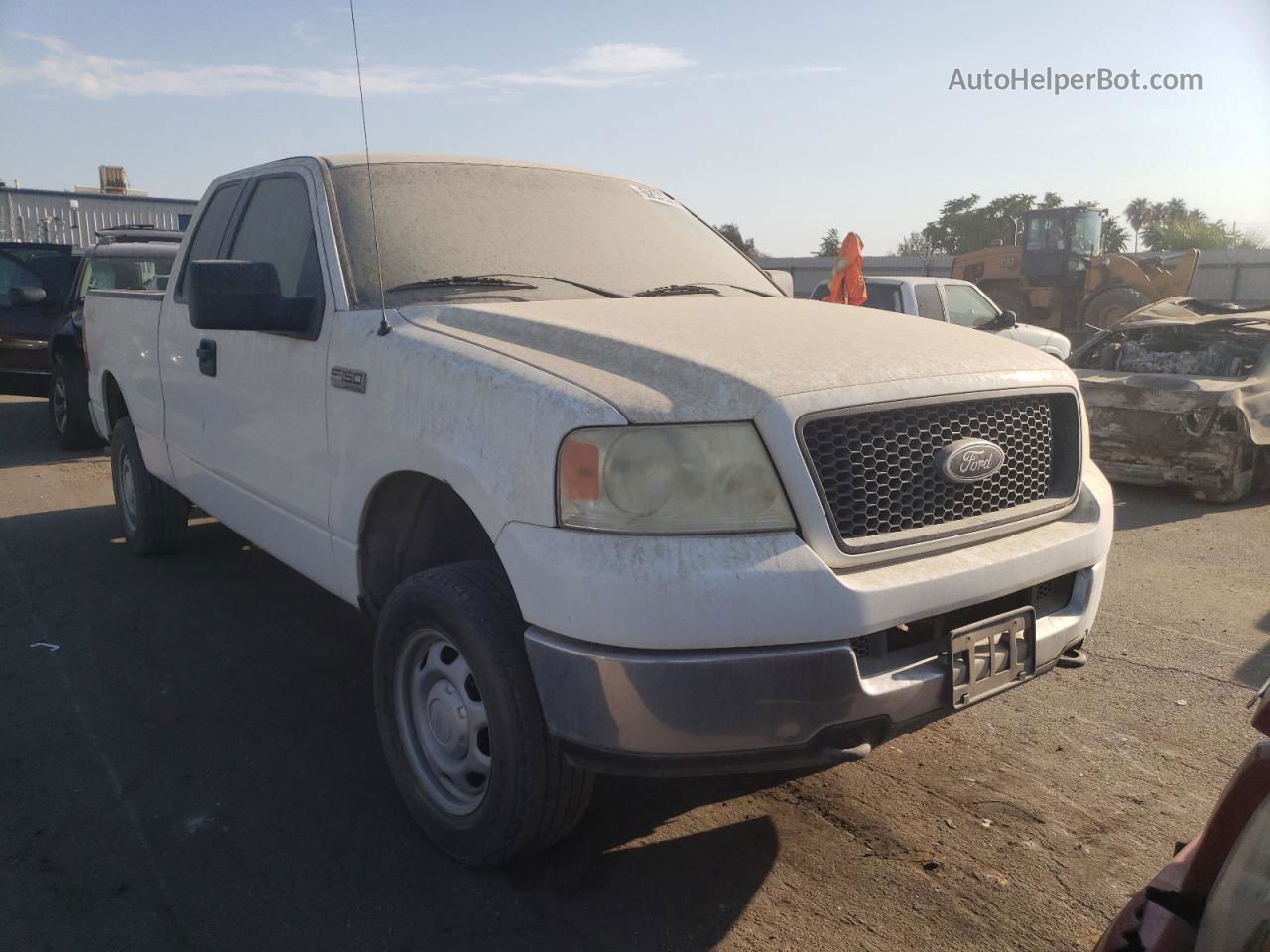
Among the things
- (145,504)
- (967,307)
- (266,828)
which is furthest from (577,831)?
(967,307)

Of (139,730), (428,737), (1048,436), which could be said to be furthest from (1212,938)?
(139,730)

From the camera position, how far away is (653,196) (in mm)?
4410

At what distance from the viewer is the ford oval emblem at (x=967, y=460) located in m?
2.58

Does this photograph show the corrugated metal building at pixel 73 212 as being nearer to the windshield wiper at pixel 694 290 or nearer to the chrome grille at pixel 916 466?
the windshield wiper at pixel 694 290

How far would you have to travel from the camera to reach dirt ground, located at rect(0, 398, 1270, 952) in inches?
103

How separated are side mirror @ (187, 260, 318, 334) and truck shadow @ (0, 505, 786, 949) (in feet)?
4.70

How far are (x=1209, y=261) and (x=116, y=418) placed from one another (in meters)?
34.5

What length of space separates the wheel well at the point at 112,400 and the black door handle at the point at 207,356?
2070mm

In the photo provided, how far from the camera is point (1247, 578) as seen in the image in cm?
558

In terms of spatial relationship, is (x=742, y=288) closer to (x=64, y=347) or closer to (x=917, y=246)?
(x=64, y=347)

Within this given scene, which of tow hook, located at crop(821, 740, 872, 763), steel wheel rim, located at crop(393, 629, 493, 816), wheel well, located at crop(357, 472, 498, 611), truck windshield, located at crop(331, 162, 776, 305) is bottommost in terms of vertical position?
steel wheel rim, located at crop(393, 629, 493, 816)

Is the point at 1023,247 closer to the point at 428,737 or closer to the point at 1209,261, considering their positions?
the point at 1209,261

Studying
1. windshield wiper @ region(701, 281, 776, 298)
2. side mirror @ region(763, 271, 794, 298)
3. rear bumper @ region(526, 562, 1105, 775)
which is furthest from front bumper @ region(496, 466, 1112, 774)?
side mirror @ region(763, 271, 794, 298)

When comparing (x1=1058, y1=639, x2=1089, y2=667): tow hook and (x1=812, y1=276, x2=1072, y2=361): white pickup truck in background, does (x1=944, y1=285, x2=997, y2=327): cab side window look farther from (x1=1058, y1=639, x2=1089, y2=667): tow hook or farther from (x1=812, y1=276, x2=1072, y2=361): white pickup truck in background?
(x1=1058, y1=639, x2=1089, y2=667): tow hook
